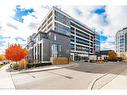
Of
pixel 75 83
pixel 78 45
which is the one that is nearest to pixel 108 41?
pixel 78 45

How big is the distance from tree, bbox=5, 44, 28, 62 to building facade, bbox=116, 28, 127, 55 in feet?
12.0

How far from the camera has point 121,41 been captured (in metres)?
6.96

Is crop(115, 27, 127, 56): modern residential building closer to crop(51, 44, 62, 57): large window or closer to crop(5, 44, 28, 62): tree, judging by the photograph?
crop(51, 44, 62, 57): large window

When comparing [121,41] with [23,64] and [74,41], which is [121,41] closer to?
[74,41]

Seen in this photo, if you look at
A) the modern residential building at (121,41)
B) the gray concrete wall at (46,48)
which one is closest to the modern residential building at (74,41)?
the gray concrete wall at (46,48)

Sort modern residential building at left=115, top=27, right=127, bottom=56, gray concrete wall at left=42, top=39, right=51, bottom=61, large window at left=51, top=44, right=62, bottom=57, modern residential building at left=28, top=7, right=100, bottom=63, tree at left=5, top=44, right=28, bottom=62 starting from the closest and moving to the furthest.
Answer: tree at left=5, top=44, right=28, bottom=62, modern residential building at left=115, top=27, right=127, bottom=56, modern residential building at left=28, top=7, right=100, bottom=63, large window at left=51, top=44, right=62, bottom=57, gray concrete wall at left=42, top=39, right=51, bottom=61

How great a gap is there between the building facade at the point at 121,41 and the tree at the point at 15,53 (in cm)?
366

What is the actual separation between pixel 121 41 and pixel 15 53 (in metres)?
4.25

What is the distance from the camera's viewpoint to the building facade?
6.75m

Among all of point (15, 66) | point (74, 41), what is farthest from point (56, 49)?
point (15, 66)

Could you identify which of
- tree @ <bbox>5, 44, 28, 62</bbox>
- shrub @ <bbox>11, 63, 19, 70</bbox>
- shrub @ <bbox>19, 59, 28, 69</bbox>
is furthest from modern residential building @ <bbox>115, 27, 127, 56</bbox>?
shrub @ <bbox>11, 63, 19, 70</bbox>

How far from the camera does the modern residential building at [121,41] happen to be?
266 inches

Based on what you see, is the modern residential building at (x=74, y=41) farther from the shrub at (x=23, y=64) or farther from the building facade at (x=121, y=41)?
the building facade at (x=121, y=41)
